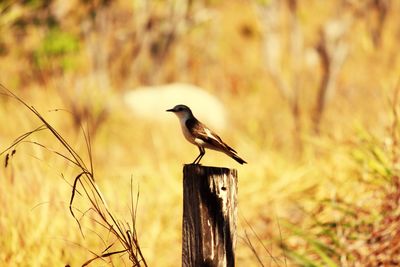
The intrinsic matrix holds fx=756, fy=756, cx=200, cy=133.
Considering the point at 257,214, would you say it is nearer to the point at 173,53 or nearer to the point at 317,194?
the point at 317,194

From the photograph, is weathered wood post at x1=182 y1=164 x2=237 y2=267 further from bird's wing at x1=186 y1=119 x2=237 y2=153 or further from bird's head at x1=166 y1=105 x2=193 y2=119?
bird's head at x1=166 y1=105 x2=193 y2=119

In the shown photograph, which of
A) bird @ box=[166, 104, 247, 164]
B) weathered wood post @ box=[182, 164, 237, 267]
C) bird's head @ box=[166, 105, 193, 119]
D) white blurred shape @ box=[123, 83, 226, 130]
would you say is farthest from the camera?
white blurred shape @ box=[123, 83, 226, 130]

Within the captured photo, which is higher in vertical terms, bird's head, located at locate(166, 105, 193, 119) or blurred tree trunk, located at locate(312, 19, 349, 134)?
blurred tree trunk, located at locate(312, 19, 349, 134)

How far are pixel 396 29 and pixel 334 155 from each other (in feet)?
40.5

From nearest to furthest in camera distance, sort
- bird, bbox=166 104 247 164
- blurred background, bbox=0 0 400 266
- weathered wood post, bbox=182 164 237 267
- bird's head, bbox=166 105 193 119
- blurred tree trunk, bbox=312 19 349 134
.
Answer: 1. weathered wood post, bbox=182 164 237 267
2. bird, bbox=166 104 247 164
3. bird's head, bbox=166 105 193 119
4. blurred background, bbox=0 0 400 266
5. blurred tree trunk, bbox=312 19 349 134

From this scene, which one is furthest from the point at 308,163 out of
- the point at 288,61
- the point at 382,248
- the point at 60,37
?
the point at 288,61

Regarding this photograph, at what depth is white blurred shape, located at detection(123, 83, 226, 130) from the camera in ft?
44.9

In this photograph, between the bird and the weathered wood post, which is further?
the bird

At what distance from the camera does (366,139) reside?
6094mm

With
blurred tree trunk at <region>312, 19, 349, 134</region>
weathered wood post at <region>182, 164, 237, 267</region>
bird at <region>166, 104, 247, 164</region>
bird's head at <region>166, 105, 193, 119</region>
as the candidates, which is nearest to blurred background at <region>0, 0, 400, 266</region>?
blurred tree trunk at <region>312, 19, 349, 134</region>

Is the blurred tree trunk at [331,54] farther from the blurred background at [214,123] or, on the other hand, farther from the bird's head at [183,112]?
the bird's head at [183,112]

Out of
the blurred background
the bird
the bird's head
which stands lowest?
the bird

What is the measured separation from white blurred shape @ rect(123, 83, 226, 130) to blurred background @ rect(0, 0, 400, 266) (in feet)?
0.14

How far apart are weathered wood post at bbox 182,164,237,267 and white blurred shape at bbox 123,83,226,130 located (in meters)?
9.97
